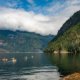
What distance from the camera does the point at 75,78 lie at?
11050cm

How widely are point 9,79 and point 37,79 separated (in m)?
14.7

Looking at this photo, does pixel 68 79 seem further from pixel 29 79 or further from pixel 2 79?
pixel 2 79

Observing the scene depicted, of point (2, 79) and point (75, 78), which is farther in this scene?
point (2, 79)

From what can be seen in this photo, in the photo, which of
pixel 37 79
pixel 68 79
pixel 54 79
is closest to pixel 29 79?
pixel 37 79

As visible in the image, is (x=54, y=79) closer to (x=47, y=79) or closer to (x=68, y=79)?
(x=47, y=79)

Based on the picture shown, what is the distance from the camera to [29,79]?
126875 mm

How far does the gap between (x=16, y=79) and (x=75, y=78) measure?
32.7 meters

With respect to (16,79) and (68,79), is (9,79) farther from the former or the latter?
(68,79)

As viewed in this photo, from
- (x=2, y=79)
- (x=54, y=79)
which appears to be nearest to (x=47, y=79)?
(x=54, y=79)

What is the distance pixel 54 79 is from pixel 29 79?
41.6ft

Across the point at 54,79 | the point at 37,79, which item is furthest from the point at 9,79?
the point at 54,79

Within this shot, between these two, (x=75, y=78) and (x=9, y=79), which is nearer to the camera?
(x=75, y=78)

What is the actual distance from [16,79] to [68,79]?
28.9 m

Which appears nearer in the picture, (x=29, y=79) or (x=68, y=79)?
(x=68, y=79)
